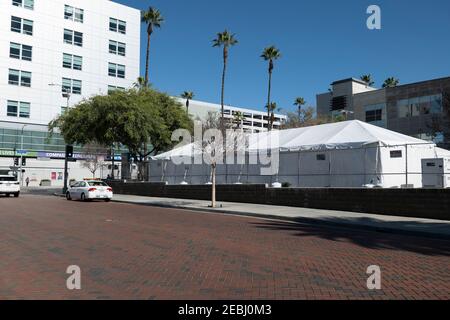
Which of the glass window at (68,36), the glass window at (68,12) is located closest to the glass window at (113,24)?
the glass window at (68,12)

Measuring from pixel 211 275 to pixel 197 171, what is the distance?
2507 cm

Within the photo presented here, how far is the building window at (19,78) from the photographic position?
58.2 meters

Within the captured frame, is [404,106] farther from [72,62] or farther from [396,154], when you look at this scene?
[72,62]

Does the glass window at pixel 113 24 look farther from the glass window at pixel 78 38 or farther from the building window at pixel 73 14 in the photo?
the glass window at pixel 78 38

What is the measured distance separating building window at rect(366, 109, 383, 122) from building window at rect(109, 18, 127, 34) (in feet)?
134

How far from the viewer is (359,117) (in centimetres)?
5706

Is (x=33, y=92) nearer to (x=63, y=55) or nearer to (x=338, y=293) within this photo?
(x=63, y=55)

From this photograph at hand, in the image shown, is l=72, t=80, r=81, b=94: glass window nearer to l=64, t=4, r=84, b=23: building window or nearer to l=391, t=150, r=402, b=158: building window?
l=64, t=4, r=84, b=23: building window

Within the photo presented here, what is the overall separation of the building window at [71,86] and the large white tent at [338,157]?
1589 inches

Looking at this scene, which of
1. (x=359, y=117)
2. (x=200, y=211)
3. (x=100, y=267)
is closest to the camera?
(x=100, y=267)

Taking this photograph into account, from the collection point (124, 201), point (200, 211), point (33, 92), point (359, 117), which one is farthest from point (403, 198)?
point (33, 92)

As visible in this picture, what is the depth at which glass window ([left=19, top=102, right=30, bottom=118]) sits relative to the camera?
59.5 meters

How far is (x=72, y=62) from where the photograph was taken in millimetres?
64000

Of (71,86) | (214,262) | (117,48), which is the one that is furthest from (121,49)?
(214,262)
